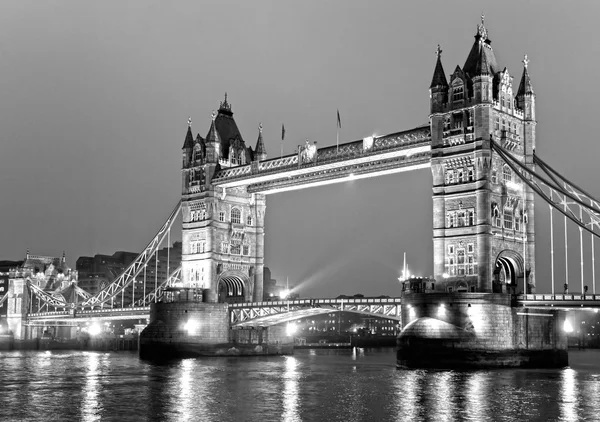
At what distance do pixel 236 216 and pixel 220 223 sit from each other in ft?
9.05

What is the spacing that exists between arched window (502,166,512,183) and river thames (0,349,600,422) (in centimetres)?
1606

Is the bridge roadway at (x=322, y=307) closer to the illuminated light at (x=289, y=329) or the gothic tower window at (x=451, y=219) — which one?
the illuminated light at (x=289, y=329)

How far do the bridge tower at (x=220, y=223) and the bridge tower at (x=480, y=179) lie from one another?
2985cm

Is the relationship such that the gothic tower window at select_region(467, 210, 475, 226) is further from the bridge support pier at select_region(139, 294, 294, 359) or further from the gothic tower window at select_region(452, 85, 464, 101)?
the bridge support pier at select_region(139, 294, 294, 359)

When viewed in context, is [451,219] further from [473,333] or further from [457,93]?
[473,333]

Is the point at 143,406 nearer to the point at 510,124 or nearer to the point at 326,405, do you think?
the point at 326,405

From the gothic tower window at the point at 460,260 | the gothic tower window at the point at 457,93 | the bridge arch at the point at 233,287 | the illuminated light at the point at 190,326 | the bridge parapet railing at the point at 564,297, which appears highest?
the gothic tower window at the point at 457,93

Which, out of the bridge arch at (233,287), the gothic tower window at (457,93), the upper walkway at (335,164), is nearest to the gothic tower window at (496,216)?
the upper walkway at (335,164)

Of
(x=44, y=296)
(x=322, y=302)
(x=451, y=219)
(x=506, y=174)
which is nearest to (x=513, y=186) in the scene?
(x=506, y=174)

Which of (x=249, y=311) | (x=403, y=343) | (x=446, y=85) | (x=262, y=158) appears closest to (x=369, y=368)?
(x=403, y=343)

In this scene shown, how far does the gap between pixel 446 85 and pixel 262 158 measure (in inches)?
1203

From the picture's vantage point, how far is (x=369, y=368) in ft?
251

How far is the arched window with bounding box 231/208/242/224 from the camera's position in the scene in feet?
319

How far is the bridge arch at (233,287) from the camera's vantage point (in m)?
96.9
